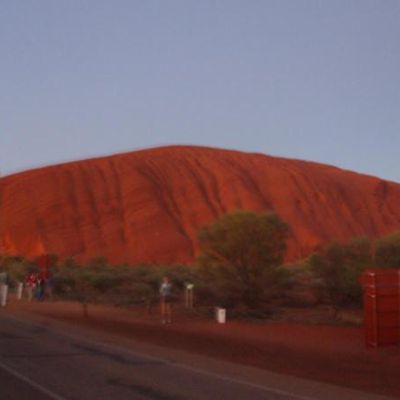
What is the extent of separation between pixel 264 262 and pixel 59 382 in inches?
984

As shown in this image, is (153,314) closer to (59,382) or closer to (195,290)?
(195,290)

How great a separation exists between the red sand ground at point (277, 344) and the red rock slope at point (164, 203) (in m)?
47.3

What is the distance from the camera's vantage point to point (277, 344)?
25234 millimetres

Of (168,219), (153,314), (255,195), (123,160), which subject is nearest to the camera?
(153,314)

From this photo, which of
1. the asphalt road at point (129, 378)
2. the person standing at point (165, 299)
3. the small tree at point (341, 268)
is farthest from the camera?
the small tree at point (341, 268)

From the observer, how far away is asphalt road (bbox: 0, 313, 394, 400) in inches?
543

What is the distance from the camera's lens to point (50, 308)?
43.4 m

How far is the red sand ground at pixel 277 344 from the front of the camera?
58.0 feet

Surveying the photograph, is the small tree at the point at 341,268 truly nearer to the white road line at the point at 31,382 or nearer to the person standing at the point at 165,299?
the person standing at the point at 165,299

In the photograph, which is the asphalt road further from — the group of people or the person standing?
the group of people

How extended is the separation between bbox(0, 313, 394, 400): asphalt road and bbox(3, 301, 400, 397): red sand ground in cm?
120

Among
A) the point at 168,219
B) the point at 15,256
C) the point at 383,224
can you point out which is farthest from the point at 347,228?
the point at 15,256

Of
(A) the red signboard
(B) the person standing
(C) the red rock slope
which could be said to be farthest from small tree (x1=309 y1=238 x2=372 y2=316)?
(C) the red rock slope

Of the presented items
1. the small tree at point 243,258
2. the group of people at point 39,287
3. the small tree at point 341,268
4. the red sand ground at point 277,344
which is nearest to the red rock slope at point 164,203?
the group of people at point 39,287
